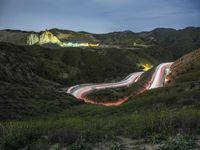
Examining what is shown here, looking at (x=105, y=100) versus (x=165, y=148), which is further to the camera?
(x=105, y=100)

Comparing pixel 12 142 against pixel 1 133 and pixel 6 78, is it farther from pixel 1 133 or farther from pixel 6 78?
pixel 6 78

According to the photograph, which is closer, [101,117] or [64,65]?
[101,117]

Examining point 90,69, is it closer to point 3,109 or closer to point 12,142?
point 3,109

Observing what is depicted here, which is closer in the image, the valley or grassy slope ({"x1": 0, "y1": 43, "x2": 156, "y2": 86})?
the valley

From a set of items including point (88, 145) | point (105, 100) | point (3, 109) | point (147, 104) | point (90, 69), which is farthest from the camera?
point (90, 69)

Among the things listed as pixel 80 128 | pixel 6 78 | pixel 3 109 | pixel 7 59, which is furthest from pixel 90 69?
pixel 80 128

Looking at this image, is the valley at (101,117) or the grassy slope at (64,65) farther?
the grassy slope at (64,65)

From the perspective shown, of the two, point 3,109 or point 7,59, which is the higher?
point 7,59

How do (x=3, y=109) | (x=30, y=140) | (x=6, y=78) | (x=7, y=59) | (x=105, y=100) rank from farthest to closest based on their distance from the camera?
1. (x=7, y=59)
2. (x=6, y=78)
3. (x=105, y=100)
4. (x=3, y=109)
5. (x=30, y=140)

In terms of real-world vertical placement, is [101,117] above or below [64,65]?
below

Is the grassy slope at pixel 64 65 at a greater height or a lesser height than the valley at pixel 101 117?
greater

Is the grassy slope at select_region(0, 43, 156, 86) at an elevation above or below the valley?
above
